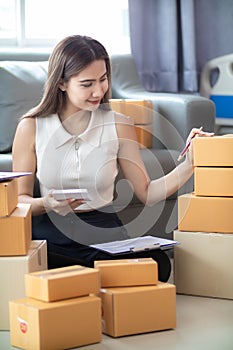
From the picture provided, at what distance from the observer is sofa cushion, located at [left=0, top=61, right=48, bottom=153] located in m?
3.27

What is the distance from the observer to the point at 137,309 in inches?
87.0

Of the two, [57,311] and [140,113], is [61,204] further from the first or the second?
[140,113]

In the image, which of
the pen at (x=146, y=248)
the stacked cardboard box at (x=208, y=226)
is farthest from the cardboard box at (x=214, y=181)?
the pen at (x=146, y=248)

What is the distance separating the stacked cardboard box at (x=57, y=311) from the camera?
2.06 m

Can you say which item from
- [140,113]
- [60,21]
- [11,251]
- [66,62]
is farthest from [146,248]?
[60,21]

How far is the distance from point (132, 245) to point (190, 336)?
0.41 metres

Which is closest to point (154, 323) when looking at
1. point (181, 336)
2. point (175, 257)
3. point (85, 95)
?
point (181, 336)

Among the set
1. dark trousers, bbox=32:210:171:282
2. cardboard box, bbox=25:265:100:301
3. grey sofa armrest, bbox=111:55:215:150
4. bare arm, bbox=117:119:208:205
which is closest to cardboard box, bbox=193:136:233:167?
bare arm, bbox=117:119:208:205

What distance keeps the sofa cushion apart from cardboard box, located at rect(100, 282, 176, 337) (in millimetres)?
1200

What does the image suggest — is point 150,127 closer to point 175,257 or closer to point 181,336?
point 175,257

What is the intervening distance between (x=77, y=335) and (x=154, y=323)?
247 mm

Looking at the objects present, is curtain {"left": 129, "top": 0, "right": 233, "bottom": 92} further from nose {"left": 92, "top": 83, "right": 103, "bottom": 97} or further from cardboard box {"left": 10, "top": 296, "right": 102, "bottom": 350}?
cardboard box {"left": 10, "top": 296, "right": 102, "bottom": 350}

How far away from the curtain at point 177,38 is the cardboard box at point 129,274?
215 cm

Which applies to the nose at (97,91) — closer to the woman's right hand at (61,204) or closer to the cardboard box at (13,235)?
the woman's right hand at (61,204)
